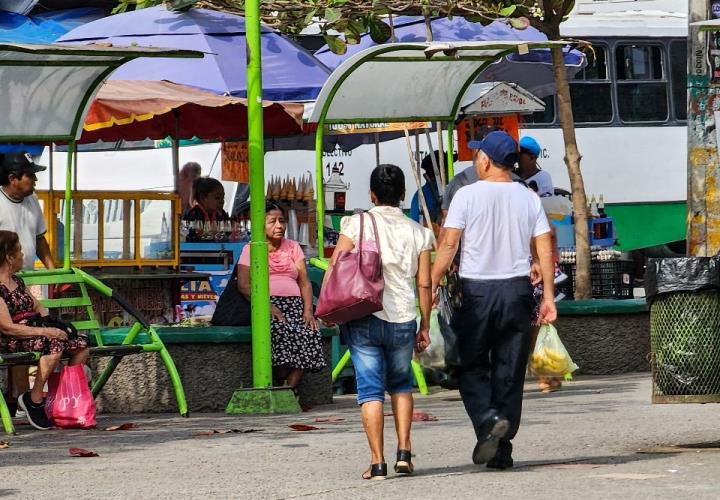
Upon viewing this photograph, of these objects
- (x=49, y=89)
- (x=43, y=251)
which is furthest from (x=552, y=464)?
(x=43, y=251)

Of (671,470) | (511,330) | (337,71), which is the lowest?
(671,470)

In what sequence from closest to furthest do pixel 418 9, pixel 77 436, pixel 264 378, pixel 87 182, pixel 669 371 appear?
1. pixel 669 371
2. pixel 77 436
3. pixel 264 378
4. pixel 418 9
5. pixel 87 182

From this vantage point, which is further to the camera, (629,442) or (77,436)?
(77,436)

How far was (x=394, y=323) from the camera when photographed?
Result: 8.52 meters

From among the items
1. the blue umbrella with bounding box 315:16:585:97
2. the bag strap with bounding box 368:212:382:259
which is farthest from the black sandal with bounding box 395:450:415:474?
the blue umbrella with bounding box 315:16:585:97

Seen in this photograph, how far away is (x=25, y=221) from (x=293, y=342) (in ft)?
6.74

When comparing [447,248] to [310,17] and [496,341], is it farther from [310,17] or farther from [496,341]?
[310,17]

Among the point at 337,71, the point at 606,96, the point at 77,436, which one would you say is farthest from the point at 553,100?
the point at 77,436

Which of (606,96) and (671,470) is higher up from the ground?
(606,96)

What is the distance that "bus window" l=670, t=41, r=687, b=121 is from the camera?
25.4 metres

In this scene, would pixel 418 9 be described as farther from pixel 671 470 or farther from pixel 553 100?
pixel 553 100

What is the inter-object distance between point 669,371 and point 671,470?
1.08 meters

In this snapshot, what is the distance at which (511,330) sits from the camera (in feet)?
28.5

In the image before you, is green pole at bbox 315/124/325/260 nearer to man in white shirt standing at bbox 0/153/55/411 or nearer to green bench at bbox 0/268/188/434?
green bench at bbox 0/268/188/434
